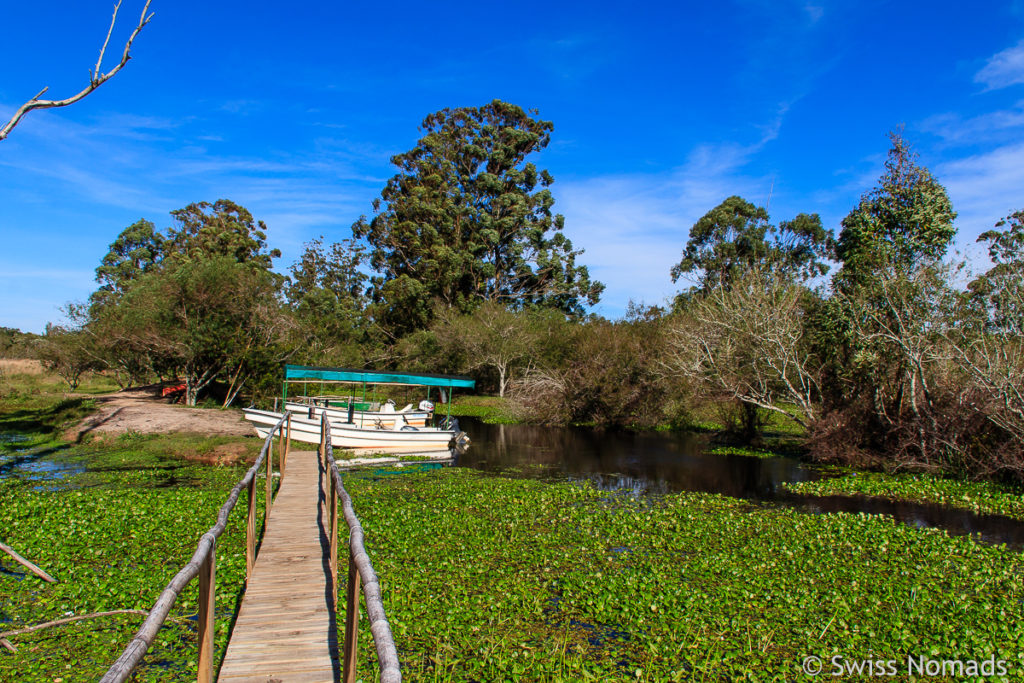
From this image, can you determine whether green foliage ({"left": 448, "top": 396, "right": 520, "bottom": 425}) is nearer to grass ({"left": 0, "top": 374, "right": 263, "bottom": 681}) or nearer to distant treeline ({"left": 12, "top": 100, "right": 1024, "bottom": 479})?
distant treeline ({"left": 12, "top": 100, "right": 1024, "bottom": 479})

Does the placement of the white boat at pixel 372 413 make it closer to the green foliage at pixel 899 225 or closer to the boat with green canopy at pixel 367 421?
the boat with green canopy at pixel 367 421

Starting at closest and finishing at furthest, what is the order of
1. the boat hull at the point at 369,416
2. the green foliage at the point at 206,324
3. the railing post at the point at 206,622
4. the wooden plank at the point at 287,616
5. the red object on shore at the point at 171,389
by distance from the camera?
the railing post at the point at 206,622
the wooden plank at the point at 287,616
the boat hull at the point at 369,416
the green foliage at the point at 206,324
the red object on shore at the point at 171,389

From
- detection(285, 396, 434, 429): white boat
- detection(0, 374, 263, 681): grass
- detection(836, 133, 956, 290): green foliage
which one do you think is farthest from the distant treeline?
detection(0, 374, 263, 681): grass

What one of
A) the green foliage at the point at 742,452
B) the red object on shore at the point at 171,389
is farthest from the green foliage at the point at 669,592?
the red object on shore at the point at 171,389

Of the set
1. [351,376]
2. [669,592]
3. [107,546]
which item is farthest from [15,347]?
[669,592]

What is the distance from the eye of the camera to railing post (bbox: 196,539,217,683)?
13.3 feet

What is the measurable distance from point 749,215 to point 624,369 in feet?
103

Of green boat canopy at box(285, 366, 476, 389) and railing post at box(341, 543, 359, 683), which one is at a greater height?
green boat canopy at box(285, 366, 476, 389)

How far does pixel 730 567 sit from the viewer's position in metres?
10.5

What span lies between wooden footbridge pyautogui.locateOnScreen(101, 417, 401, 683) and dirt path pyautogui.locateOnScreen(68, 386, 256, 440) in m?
16.1

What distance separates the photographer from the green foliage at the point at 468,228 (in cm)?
5697

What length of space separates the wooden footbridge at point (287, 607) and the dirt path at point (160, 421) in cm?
1606

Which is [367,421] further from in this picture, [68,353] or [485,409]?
[68,353]

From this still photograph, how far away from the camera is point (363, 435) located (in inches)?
958
